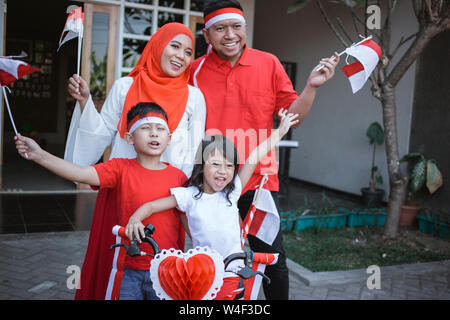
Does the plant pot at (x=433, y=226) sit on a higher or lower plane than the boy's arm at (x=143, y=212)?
lower

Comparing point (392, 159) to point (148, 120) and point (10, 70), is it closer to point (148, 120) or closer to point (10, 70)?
point (148, 120)

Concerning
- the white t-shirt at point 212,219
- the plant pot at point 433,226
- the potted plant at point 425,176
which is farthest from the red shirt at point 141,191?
the plant pot at point 433,226

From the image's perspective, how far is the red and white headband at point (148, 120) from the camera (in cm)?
212

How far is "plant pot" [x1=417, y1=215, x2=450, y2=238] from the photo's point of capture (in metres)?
5.69

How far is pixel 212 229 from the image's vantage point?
204 centimetres

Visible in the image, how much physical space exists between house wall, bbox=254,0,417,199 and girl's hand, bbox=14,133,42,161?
5987mm

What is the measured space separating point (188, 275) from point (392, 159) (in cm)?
414

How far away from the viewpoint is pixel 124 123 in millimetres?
2346

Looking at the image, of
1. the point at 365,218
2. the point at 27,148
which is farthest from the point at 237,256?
the point at 365,218

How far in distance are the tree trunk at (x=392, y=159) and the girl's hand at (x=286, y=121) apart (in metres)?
3.08

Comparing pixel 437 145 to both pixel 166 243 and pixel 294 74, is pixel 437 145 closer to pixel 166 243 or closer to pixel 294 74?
pixel 294 74

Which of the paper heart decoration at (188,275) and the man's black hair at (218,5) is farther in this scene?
the man's black hair at (218,5)

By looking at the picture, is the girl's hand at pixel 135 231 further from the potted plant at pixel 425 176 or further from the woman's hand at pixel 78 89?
the potted plant at pixel 425 176

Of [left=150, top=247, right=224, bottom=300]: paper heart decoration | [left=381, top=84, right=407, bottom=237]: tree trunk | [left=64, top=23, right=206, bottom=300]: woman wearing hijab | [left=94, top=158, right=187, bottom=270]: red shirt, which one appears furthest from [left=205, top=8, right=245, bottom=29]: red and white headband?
[left=381, top=84, right=407, bottom=237]: tree trunk
